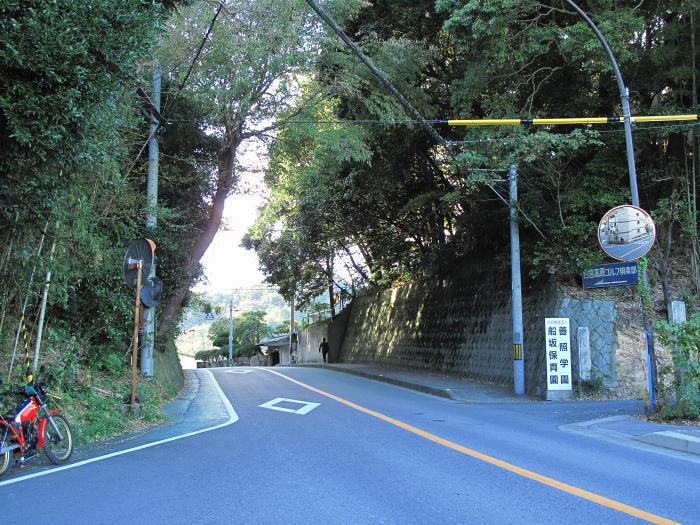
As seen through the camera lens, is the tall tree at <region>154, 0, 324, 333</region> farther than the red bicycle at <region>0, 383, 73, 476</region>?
Yes

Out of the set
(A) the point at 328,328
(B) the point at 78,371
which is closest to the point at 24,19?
(B) the point at 78,371

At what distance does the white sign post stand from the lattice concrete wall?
2.31ft

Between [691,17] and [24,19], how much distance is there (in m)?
15.0

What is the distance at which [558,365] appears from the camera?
47.0ft

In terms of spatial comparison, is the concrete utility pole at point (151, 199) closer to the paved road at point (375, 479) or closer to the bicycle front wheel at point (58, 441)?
the paved road at point (375, 479)

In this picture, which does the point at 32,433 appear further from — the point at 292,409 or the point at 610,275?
the point at 610,275

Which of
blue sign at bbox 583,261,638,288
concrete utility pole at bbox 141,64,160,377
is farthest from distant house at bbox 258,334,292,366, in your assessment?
blue sign at bbox 583,261,638,288

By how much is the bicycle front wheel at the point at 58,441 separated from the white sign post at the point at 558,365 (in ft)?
37.1

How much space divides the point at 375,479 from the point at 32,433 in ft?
15.0

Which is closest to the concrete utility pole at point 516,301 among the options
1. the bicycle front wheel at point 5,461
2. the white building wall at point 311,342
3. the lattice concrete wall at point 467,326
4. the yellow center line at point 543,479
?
the lattice concrete wall at point 467,326

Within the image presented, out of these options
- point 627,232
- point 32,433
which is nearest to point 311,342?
point 627,232

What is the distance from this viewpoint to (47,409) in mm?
7707

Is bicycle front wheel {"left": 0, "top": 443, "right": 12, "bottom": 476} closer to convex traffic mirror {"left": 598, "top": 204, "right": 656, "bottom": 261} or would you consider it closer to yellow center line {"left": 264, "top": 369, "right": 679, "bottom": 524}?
yellow center line {"left": 264, "top": 369, "right": 679, "bottom": 524}

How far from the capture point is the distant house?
2170 inches
